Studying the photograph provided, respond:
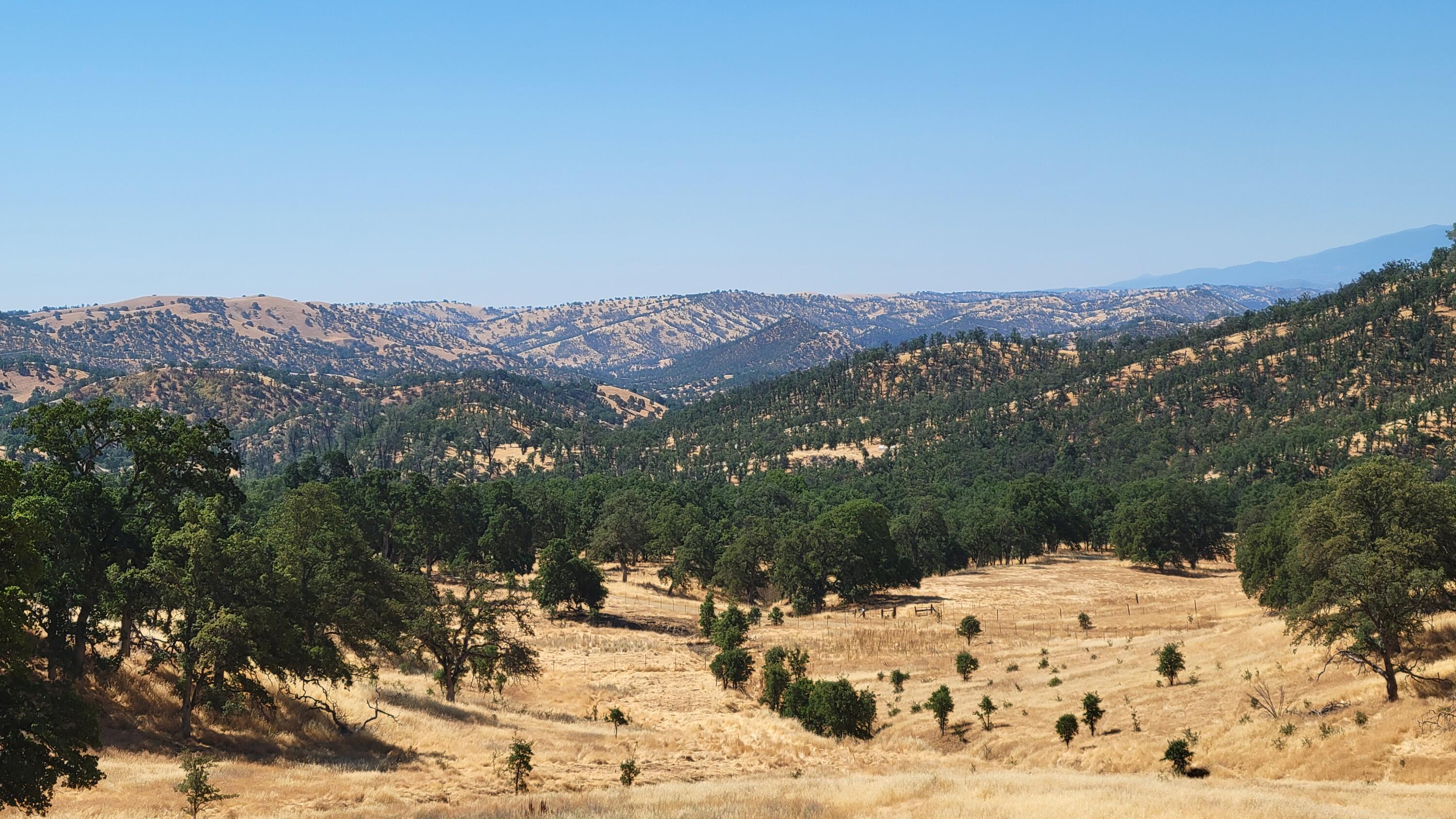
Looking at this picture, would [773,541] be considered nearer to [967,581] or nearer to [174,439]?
[967,581]

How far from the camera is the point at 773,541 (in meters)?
120

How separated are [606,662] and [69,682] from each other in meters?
45.3

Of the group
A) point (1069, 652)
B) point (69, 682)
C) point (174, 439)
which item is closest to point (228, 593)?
point (69, 682)

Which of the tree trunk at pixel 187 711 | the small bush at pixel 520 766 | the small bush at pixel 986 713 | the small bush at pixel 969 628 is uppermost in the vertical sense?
the tree trunk at pixel 187 711

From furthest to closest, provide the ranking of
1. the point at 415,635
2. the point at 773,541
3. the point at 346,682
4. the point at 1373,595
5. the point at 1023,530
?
1. the point at 1023,530
2. the point at 773,541
3. the point at 415,635
4. the point at 346,682
5. the point at 1373,595

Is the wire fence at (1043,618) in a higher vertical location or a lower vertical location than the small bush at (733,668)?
lower

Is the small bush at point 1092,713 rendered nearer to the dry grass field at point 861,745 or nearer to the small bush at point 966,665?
the dry grass field at point 861,745

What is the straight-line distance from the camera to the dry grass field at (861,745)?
98.5 feet

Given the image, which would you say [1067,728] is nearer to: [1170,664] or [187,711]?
[1170,664]

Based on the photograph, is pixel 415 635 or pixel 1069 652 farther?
pixel 1069 652

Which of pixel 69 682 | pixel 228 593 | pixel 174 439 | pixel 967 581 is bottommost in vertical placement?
pixel 967 581

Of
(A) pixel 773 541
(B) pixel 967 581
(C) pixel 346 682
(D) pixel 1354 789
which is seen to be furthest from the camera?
(B) pixel 967 581

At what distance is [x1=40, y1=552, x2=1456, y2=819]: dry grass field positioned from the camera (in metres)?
30.0

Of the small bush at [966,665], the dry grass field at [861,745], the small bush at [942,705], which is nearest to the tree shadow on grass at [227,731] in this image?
the dry grass field at [861,745]
